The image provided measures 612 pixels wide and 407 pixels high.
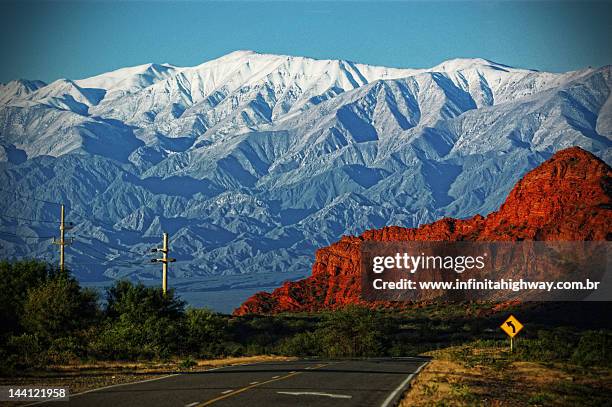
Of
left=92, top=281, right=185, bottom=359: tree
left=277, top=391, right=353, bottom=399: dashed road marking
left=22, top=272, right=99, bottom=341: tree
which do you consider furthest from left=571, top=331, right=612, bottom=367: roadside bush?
left=22, top=272, right=99, bottom=341: tree

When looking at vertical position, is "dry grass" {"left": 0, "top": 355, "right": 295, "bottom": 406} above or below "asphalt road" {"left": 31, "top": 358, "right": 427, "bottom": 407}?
above

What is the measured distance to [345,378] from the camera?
38.6 meters

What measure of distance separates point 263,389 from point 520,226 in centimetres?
11303

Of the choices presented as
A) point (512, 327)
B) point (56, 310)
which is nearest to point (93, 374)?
point (512, 327)

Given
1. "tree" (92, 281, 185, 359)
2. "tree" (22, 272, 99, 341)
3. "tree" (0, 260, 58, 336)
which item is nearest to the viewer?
"tree" (92, 281, 185, 359)

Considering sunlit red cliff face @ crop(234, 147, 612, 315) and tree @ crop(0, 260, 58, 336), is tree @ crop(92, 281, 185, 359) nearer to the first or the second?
tree @ crop(0, 260, 58, 336)

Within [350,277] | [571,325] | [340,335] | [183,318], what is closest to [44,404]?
[183,318]

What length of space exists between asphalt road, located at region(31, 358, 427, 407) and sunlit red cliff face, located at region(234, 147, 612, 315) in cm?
8971

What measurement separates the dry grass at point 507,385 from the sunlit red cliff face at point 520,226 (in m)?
81.5

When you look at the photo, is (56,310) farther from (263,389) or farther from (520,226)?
(520,226)

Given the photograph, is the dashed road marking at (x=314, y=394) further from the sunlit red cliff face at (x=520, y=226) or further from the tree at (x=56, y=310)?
the sunlit red cliff face at (x=520, y=226)

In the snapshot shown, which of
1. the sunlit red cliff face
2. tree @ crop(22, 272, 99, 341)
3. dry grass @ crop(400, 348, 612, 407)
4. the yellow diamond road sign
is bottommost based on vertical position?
dry grass @ crop(400, 348, 612, 407)

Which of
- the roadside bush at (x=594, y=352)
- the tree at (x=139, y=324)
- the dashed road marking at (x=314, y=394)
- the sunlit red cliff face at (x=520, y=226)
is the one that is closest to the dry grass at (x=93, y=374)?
the dashed road marking at (x=314, y=394)

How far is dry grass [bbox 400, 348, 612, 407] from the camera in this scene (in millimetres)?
33594
